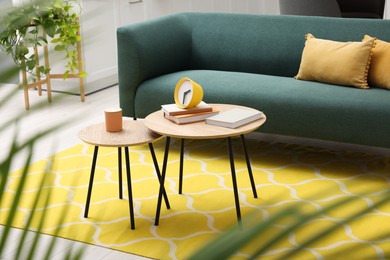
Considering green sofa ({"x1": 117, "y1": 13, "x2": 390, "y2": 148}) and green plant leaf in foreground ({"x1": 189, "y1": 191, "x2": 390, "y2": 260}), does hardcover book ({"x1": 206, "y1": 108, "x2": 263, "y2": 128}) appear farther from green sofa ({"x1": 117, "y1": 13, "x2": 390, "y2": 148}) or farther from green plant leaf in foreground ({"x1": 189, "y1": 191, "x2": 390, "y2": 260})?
green plant leaf in foreground ({"x1": 189, "y1": 191, "x2": 390, "y2": 260})

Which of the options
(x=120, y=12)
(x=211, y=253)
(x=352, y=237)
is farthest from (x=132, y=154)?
(x=211, y=253)

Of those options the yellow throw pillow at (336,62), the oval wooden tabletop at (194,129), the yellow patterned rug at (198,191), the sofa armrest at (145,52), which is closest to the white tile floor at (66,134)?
the yellow patterned rug at (198,191)

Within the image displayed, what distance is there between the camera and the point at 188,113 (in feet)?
10.6

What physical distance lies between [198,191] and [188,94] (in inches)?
20.1

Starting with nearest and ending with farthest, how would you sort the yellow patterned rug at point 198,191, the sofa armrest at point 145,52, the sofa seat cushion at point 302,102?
1. the yellow patterned rug at point 198,191
2. the sofa seat cushion at point 302,102
3. the sofa armrest at point 145,52

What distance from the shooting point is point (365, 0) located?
5.24 m

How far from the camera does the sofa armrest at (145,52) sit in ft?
13.5

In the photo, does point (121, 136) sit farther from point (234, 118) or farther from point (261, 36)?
point (261, 36)

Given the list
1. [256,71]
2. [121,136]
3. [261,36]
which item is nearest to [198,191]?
[121,136]

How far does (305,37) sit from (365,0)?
129cm

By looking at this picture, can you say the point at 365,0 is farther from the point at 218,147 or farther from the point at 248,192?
the point at 248,192

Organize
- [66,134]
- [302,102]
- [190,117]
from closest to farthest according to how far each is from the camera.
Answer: [190,117], [302,102], [66,134]

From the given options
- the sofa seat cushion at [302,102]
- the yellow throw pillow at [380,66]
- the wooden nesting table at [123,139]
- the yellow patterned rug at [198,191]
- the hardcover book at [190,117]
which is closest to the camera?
the yellow patterned rug at [198,191]

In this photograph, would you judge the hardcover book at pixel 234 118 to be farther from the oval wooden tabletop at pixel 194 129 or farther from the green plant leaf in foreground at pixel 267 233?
the green plant leaf in foreground at pixel 267 233
